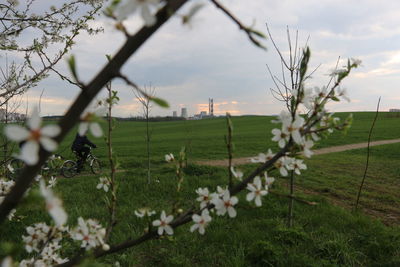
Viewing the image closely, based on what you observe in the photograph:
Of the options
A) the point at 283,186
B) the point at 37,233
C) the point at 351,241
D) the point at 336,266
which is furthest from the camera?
the point at 283,186

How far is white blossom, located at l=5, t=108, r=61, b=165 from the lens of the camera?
524mm

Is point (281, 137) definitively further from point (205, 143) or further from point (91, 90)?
point (205, 143)

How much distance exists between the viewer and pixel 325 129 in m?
1.36

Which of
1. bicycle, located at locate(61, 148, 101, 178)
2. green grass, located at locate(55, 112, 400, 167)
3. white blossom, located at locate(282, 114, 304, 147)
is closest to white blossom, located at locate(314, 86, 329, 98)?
white blossom, located at locate(282, 114, 304, 147)

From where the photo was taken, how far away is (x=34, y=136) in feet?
1.87

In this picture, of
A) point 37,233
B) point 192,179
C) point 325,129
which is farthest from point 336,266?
point 192,179

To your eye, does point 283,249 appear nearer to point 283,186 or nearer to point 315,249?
point 315,249

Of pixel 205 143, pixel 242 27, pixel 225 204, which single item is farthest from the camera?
pixel 205 143

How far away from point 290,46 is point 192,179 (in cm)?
496

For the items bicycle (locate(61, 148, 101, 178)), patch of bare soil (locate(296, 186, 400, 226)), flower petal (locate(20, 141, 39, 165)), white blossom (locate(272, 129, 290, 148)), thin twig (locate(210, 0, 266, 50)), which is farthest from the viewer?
bicycle (locate(61, 148, 101, 178))

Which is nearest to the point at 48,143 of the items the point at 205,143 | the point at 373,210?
the point at 373,210

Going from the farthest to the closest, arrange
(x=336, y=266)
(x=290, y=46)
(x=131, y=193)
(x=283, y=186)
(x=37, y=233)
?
(x=283, y=186) → (x=131, y=193) → (x=290, y=46) → (x=336, y=266) → (x=37, y=233)

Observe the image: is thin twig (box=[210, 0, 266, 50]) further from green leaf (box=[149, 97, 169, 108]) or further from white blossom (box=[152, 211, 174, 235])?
white blossom (box=[152, 211, 174, 235])

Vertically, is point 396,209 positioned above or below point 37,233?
below
